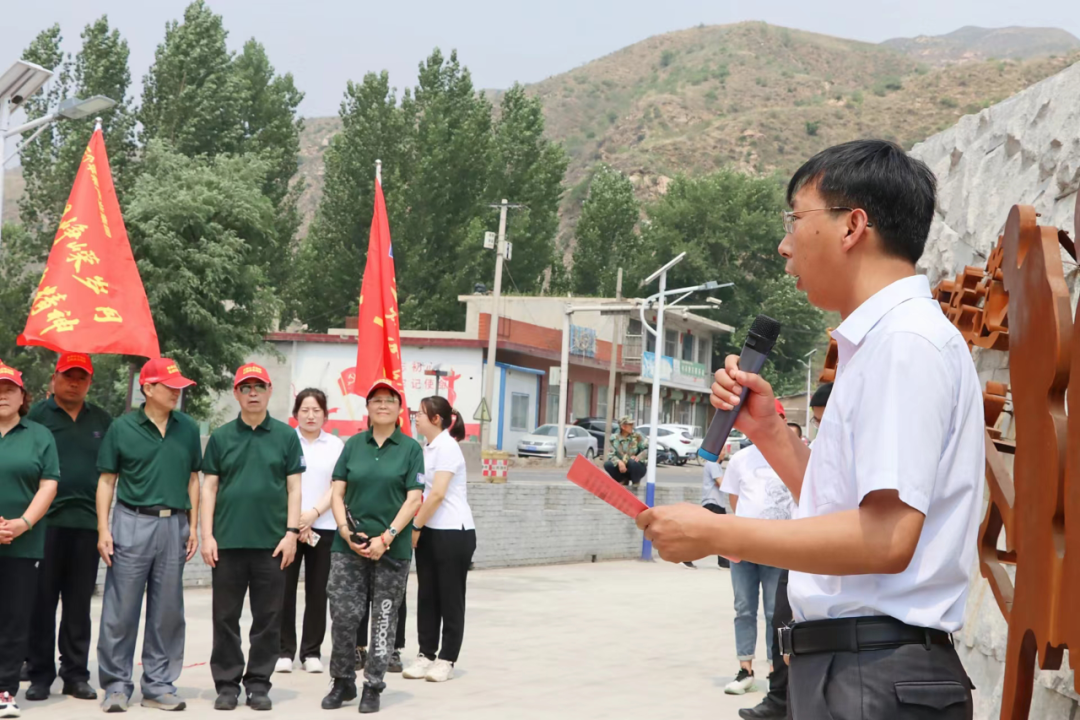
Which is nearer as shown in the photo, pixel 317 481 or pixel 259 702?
pixel 259 702

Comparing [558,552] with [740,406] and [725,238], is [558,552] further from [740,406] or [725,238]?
[725,238]

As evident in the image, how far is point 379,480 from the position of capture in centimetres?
686

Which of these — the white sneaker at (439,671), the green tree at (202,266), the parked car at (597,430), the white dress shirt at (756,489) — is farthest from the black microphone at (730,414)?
the parked car at (597,430)

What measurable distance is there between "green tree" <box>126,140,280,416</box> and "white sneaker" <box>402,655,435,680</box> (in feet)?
71.6

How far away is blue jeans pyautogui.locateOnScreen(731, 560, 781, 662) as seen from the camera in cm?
725

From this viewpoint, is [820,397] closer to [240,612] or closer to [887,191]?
[240,612]

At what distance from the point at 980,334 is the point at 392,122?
43.0 m

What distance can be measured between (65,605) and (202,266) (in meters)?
22.7

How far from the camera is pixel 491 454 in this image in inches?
645

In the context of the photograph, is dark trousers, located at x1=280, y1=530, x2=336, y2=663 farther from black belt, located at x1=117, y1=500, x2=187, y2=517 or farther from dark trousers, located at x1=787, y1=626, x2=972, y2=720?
dark trousers, located at x1=787, y1=626, x2=972, y2=720

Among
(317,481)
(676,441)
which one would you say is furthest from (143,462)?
(676,441)

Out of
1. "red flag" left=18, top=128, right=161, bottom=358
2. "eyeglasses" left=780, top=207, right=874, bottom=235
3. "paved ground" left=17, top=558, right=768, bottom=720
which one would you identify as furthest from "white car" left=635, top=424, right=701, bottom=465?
"eyeglasses" left=780, top=207, right=874, bottom=235

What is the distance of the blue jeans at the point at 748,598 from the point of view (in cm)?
725

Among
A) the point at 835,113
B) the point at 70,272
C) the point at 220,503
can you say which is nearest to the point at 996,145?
the point at 220,503
